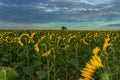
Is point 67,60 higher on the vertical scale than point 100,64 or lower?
lower

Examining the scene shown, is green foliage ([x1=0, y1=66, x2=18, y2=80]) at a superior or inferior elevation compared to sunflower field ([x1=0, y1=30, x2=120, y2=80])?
superior

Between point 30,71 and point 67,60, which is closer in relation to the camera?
point 30,71

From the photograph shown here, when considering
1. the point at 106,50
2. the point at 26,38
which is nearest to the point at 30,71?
the point at 106,50

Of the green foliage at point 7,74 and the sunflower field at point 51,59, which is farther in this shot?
the sunflower field at point 51,59

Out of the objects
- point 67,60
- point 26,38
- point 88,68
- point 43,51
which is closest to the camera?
point 88,68

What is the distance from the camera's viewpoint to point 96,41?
12.7 m

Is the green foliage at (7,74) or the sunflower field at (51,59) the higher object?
the green foliage at (7,74)

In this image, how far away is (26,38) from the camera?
7.54 m

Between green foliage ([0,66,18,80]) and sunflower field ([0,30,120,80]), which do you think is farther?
sunflower field ([0,30,120,80])

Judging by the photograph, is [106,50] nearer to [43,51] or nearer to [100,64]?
[43,51]

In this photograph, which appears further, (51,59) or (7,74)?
(51,59)

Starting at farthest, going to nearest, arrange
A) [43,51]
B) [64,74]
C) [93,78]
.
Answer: [64,74] < [43,51] < [93,78]

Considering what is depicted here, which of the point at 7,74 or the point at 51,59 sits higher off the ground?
the point at 7,74

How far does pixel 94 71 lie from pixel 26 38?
237 inches
